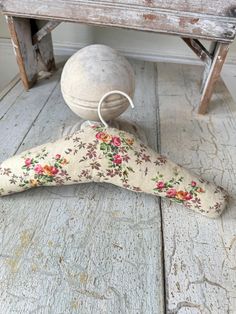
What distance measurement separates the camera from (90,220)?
42cm

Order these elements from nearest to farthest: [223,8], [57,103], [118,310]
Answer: [118,310] → [223,8] → [57,103]

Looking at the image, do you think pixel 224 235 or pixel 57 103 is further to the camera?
pixel 57 103

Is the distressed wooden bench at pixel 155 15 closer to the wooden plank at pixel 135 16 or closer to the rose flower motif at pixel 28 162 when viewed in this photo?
the wooden plank at pixel 135 16

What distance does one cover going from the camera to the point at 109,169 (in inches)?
16.1

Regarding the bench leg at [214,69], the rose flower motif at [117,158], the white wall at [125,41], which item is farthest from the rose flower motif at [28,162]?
the white wall at [125,41]

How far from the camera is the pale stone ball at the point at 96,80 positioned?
1.47 ft

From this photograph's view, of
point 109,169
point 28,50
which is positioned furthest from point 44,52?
point 109,169

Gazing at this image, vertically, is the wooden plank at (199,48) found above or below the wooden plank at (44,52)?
above

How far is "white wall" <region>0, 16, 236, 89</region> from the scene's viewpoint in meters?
0.95

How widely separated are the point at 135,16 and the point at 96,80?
0.22m

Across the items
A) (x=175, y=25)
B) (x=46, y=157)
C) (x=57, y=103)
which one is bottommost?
(x=57, y=103)

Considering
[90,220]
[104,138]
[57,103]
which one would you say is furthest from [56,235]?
[57,103]

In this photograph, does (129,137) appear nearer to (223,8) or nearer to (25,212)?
(25,212)

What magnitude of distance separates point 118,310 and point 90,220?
14 centimetres
